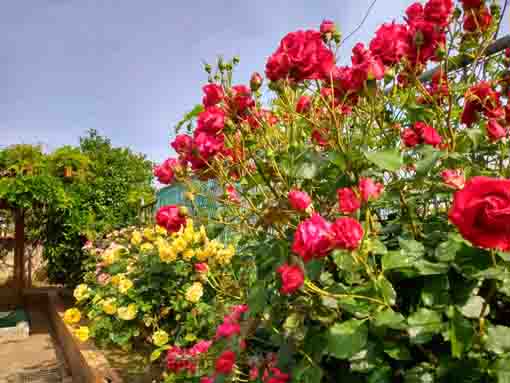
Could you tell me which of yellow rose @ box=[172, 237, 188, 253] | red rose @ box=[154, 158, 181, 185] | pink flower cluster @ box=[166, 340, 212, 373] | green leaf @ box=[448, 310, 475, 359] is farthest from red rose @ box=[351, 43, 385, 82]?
yellow rose @ box=[172, 237, 188, 253]

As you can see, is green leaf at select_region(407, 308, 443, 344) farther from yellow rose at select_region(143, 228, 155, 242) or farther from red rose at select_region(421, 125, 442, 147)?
yellow rose at select_region(143, 228, 155, 242)

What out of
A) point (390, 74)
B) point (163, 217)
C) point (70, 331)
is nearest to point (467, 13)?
point (390, 74)

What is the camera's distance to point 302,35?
3.00 ft

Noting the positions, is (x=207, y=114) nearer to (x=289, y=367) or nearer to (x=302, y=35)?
(x=302, y=35)

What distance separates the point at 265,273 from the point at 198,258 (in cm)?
132

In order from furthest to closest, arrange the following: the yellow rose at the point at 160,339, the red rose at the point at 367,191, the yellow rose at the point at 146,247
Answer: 1. the yellow rose at the point at 146,247
2. the yellow rose at the point at 160,339
3. the red rose at the point at 367,191

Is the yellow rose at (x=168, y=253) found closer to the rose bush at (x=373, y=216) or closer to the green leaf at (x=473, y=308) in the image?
the rose bush at (x=373, y=216)

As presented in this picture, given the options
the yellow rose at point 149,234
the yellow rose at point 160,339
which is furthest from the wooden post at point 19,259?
the yellow rose at point 160,339

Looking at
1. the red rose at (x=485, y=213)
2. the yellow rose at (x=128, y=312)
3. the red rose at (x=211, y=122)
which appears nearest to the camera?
the red rose at (x=485, y=213)

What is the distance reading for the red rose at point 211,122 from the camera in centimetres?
101

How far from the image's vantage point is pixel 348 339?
0.66m

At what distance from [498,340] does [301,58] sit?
2.13 ft

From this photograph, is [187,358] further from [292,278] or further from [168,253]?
[292,278]

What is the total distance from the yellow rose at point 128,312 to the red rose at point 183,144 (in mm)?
1480
